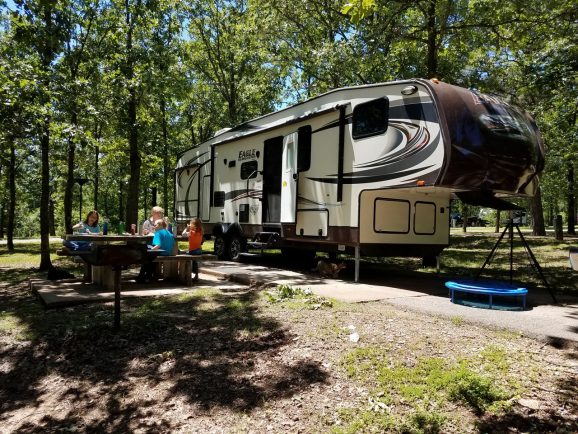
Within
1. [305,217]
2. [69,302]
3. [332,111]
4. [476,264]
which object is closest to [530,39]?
[476,264]

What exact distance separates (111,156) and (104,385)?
846 inches

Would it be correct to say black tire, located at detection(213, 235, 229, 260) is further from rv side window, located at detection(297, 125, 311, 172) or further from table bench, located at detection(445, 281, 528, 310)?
table bench, located at detection(445, 281, 528, 310)

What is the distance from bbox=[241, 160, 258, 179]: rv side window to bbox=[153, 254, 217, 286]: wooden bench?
3.42 metres

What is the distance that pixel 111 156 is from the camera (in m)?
23.8

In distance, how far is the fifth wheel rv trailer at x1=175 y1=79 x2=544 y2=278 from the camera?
22.5 ft

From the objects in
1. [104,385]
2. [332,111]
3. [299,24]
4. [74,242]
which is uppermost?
[299,24]

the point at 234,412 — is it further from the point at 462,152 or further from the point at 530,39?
the point at 530,39

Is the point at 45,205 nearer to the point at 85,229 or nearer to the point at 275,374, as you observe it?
the point at 85,229

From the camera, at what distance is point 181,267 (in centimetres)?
830

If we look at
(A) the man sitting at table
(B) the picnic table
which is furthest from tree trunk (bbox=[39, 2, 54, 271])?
(A) the man sitting at table

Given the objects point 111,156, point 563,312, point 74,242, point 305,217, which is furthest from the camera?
point 111,156

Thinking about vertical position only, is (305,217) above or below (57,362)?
above

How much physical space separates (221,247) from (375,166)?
6.14m

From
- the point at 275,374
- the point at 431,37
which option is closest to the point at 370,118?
the point at 275,374
